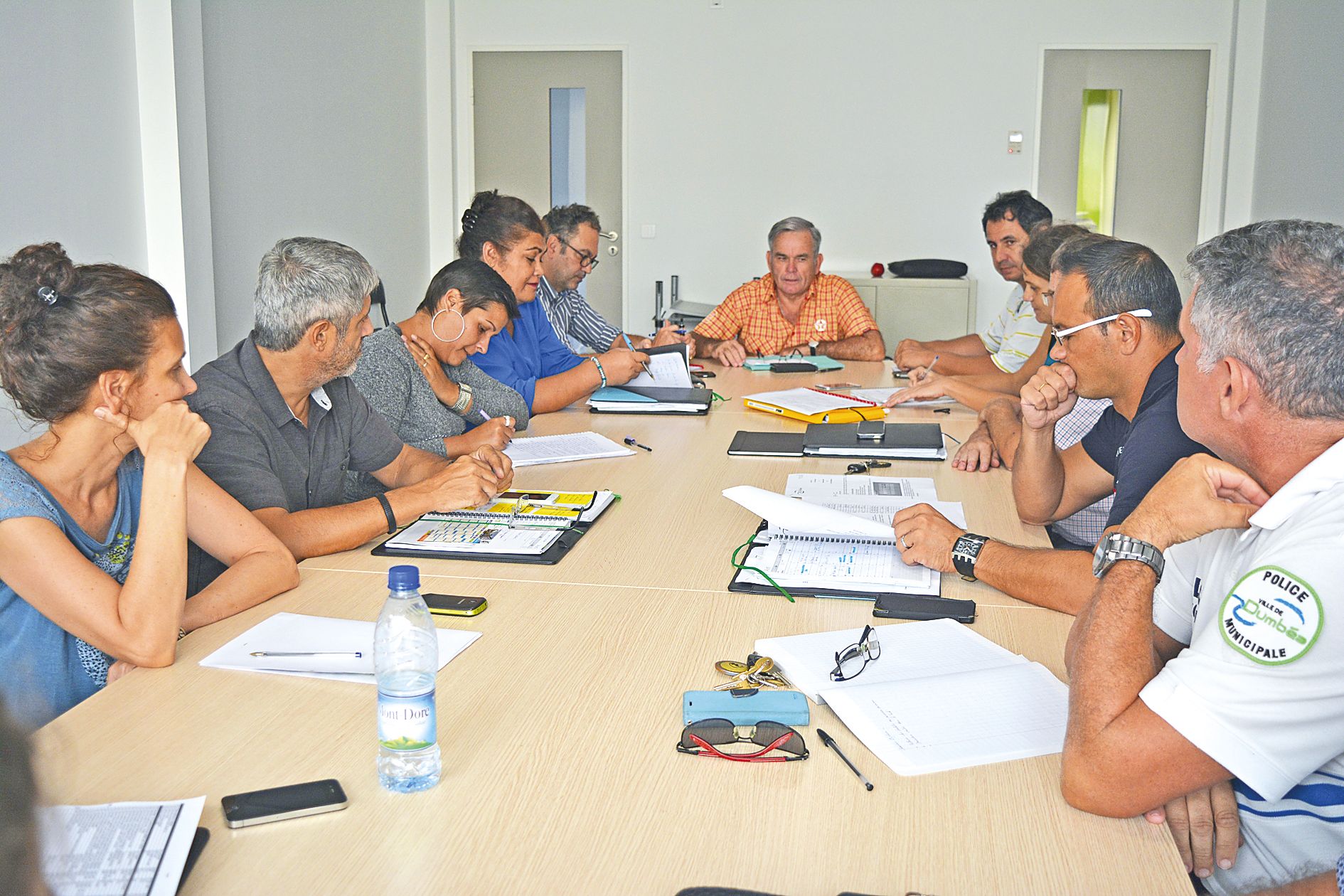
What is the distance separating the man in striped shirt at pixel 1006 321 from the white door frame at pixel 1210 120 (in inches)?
105

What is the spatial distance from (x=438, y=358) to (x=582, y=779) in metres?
1.99

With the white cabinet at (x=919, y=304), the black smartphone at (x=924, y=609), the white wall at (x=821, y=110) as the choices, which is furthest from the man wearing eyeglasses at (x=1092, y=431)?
the white wall at (x=821, y=110)

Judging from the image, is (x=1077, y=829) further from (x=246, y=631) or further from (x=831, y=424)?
(x=831, y=424)

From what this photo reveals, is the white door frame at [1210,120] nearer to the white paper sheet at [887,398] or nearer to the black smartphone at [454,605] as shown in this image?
the white paper sheet at [887,398]

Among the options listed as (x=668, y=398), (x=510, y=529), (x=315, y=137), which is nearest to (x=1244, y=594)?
(x=510, y=529)

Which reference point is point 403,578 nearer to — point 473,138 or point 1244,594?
point 1244,594

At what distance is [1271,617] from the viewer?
1.11 meters

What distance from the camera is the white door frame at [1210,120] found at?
6.84 metres

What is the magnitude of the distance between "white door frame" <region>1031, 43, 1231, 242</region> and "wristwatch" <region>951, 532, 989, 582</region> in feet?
19.1

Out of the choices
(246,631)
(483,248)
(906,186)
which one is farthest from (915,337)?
(246,631)

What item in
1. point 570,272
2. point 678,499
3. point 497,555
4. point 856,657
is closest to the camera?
point 856,657

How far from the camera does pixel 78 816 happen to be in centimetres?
108

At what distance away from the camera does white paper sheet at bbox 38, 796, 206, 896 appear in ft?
3.20

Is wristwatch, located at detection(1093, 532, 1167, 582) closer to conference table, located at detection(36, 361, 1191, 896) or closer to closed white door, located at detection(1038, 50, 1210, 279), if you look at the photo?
conference table, located at detection(36, 361, 1191, 896)
